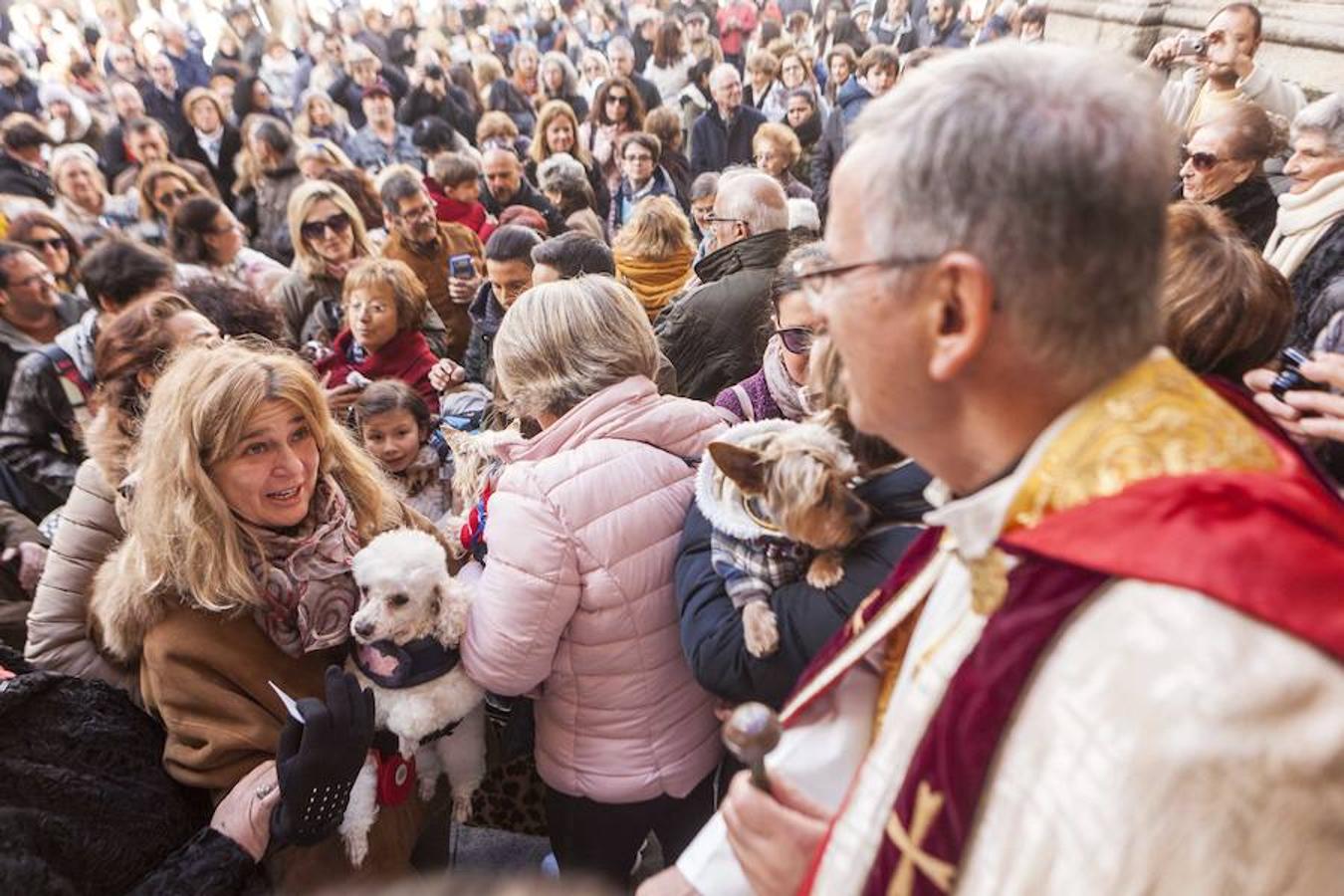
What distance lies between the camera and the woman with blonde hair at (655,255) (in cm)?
441

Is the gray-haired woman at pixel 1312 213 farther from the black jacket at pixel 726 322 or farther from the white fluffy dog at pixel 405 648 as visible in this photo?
the white fluffy dog at pixel 405 648

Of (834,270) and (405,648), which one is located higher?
(834,270)

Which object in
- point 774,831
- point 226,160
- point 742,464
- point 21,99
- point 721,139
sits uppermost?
point 21,99

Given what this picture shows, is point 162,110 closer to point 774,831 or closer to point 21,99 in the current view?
point 21,99

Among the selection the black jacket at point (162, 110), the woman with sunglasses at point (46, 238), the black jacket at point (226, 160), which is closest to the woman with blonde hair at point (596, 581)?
the woman with sunglasses at point (46, 238)

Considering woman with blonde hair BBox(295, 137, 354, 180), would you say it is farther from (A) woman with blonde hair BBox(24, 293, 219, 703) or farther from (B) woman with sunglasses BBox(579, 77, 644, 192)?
(A) woman with blonde hair BBox(24, 293, 219, 703)

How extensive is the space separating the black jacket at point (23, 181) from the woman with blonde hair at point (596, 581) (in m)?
6.00

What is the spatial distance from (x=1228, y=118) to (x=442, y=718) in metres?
3.91

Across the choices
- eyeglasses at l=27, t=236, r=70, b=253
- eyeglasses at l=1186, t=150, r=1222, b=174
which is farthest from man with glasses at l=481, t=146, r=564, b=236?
eyeglasses at l=1186, t=150, r=1222, b=174

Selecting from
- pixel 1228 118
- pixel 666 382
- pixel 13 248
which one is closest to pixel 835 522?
pixel 666 382

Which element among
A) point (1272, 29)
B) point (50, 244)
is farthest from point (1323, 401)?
point (1272, 29)

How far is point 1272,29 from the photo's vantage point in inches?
246

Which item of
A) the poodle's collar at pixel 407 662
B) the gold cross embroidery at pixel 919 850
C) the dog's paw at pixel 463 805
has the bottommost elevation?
the dog's paw at pixel 463 805

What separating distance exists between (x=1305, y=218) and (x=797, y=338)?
2.31 m
